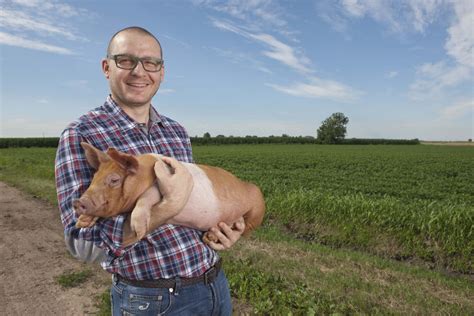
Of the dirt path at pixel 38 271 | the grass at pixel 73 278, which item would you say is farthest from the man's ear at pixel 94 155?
the grass at pixel 73 278

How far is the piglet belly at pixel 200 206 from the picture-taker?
1456 millimetres

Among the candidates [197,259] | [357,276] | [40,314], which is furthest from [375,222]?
[197,259]

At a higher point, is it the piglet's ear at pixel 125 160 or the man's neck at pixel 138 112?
the man's neck at pixel 138 112

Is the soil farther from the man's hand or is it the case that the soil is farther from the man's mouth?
the man's mouth

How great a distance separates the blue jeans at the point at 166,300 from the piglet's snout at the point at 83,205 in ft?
3.01

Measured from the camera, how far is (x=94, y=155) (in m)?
1.37

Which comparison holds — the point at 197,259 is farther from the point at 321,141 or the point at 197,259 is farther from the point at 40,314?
the point at 321,141

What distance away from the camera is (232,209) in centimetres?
162

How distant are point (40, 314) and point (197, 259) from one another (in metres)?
3.71

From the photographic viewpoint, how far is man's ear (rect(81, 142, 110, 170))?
4.37 ft

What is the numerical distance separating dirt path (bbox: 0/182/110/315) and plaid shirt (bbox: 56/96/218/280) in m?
3.41

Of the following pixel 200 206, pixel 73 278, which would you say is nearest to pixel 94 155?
pixel 200 206

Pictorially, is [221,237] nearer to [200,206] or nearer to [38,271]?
[200,206]

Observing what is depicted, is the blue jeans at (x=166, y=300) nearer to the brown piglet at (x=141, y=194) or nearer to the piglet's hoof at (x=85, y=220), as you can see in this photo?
the brown piglet at (x=141, y=194)
